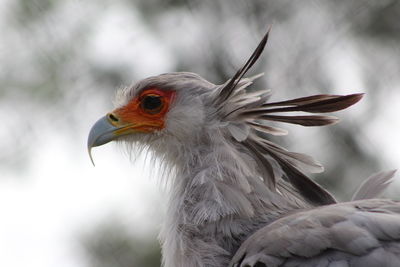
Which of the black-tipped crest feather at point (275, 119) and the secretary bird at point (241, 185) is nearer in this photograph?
the secretary bird at point (241, 185)

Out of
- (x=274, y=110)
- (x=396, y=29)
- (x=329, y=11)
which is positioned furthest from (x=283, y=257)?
(x=396, y=29)

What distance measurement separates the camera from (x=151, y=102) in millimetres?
2971

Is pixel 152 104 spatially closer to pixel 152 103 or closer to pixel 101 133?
pixel 152 103

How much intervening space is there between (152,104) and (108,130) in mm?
167

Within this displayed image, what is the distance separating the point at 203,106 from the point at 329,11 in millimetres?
3270

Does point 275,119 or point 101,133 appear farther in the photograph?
point 101,133

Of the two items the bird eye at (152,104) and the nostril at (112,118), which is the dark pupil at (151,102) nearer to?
the bird eye at (152,104)

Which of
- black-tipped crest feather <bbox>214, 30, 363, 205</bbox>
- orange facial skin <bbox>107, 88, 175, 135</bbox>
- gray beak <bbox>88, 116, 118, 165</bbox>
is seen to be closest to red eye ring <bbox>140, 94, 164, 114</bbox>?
orange facial skin <bbox>107, 88, 175, 135</bbox>

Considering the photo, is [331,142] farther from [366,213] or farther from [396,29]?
[366,213]

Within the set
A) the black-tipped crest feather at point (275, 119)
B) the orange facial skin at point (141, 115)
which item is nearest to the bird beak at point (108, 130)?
the orange facial skin at point (141, 115)

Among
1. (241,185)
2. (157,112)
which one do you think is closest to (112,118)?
(157,112)

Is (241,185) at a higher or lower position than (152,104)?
lower

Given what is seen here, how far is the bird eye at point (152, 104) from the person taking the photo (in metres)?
2.96

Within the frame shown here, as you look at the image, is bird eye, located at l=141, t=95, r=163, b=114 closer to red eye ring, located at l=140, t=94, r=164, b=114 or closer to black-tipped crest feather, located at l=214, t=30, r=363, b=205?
red eye ring, located at l=140, t=94, r=164, b=114
